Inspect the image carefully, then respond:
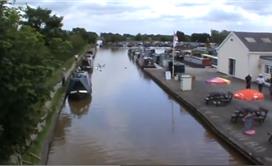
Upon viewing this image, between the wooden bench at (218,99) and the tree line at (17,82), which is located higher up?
the tree line at (17,82)

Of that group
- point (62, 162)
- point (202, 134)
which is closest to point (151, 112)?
point (202, 134)

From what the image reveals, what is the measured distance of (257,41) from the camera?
1646 inches

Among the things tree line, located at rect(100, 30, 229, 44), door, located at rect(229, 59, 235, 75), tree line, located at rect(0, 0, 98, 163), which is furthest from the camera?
tree line, located at rect(100, 30, 229, 44)

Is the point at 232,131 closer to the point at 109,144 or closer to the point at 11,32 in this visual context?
the point at 109,144

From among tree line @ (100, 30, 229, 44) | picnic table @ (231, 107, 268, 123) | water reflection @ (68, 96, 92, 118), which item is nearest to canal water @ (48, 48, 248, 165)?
water reflection @ (68, 96, 92, 118)

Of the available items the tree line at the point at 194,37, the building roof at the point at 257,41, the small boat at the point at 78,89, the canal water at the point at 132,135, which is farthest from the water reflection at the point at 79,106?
the tree line at the point at 194,37

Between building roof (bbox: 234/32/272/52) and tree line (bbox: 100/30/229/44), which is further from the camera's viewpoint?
tree line (bbox: 100/30/229/44)

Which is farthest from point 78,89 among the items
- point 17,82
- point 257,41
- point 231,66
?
point 17,82

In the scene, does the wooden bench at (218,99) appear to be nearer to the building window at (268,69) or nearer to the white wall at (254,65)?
the building window at (268,69)

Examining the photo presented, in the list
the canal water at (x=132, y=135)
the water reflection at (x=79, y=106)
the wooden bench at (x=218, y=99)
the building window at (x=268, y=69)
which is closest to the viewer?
the canal water at (x=132, y=135)

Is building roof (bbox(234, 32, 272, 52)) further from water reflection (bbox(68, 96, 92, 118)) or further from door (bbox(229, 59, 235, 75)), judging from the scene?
water reflection (bbox(68, 96, 92, 118))

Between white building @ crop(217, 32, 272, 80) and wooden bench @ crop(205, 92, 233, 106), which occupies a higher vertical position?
white building @ crop(217, 32, 272, 80)

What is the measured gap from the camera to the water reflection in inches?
1207

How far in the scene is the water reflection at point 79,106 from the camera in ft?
101
